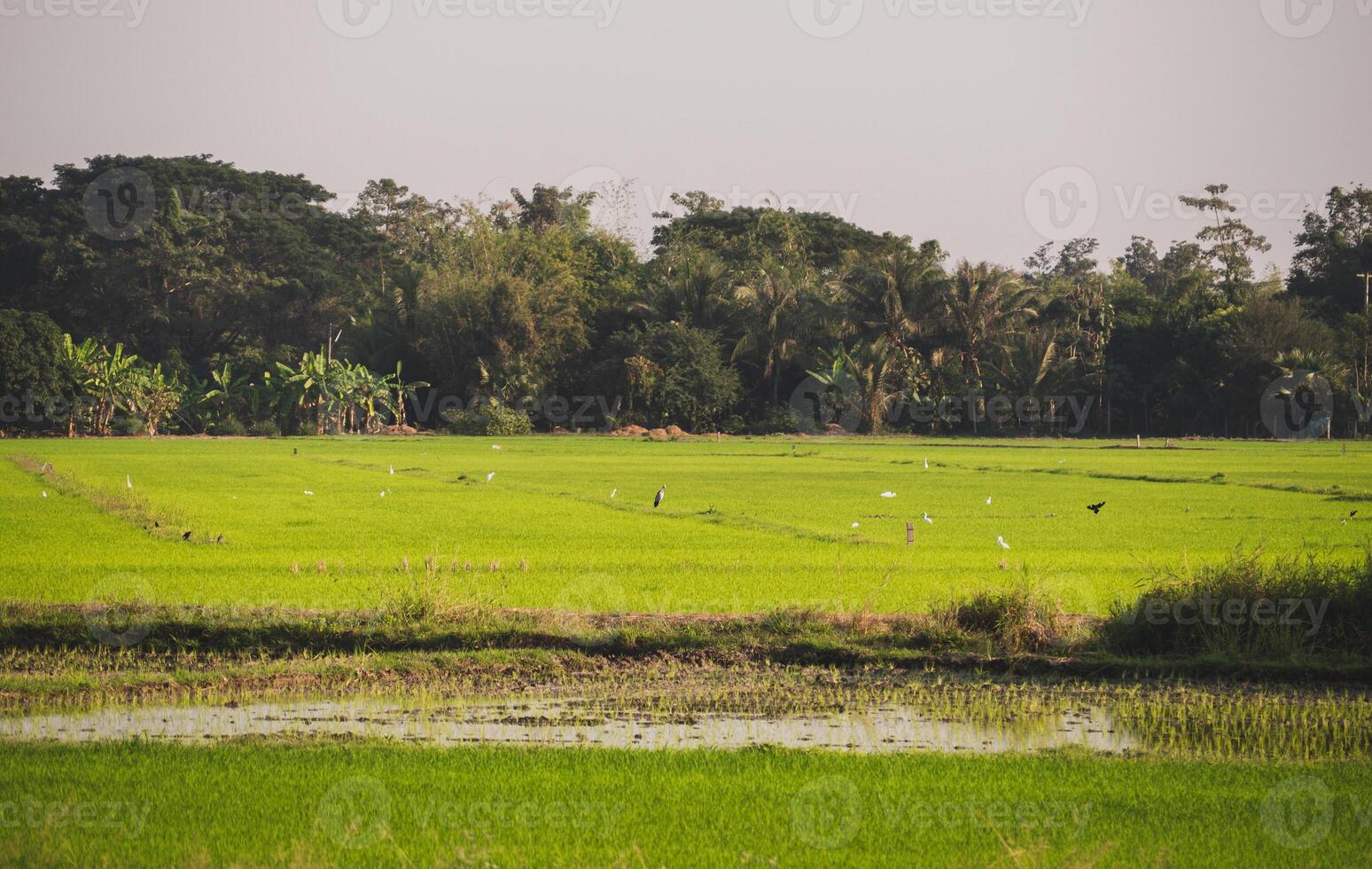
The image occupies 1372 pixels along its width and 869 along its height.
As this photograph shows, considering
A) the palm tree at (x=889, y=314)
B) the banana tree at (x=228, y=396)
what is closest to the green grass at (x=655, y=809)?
the palm tree at (x=889, y=314)

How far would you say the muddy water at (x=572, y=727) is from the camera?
7961 mm

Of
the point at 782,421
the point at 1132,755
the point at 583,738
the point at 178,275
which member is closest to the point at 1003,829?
the point at 1132,755

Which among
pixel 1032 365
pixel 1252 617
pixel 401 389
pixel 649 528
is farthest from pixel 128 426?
pixel 1252 617

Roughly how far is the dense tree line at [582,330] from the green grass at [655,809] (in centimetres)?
4905

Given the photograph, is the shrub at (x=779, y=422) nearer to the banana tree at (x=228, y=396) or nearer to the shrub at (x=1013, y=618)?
the banana tree at (x=228, y=396)

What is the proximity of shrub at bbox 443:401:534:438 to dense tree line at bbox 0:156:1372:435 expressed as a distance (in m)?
0.16

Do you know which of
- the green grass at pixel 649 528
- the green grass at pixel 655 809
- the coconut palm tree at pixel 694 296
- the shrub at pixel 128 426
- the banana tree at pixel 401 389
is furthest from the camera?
the coconut palm tree at pixel 694 296

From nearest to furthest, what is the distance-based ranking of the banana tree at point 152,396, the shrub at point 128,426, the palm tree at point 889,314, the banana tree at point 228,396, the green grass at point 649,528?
the green grass at point 649,528, the banana tree at point 152,396, the shrub at point 128,426, the banana tree at point 228,396, the palm tree at point 889,314

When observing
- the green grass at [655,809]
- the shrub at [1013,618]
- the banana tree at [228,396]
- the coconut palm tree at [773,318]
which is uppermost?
the coconut palm tree at [773,318]

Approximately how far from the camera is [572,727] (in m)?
8.35

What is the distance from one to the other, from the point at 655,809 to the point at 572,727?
2.06 m

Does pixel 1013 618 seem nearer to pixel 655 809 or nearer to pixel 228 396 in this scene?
pixel 655 809

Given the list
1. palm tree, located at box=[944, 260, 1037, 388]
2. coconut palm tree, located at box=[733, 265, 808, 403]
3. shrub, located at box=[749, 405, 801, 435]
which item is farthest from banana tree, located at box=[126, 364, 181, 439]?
palm tree, located at box=[944, 260, 1037, 388]

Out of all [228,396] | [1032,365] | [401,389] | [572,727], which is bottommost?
[572,727]
